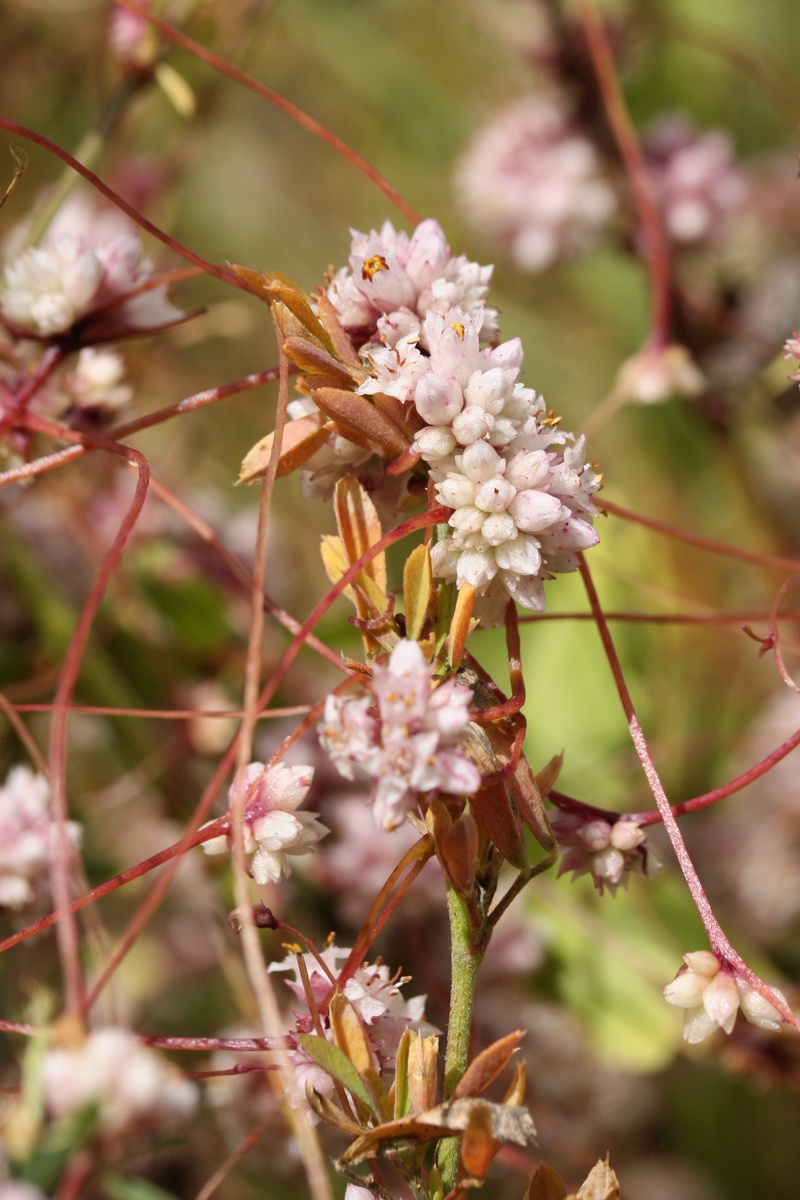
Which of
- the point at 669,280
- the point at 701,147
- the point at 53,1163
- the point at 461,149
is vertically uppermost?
the point at 461,149

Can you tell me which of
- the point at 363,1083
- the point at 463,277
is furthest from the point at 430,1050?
the point at 463,277

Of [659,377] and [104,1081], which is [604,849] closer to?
[104,1081]

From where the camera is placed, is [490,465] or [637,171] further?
[637,171]

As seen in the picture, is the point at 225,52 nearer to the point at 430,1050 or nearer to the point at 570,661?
the point at 570,661

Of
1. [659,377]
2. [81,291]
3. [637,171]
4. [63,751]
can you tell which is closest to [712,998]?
[63,751]

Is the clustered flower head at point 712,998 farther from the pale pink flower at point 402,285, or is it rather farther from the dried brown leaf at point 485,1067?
the pale pink flower at point 402,285

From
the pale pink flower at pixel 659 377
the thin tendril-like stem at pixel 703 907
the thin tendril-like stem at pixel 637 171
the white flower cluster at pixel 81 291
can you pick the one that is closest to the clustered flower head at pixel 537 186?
the thin tendril-like stem at pixel 637 171
